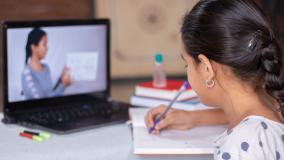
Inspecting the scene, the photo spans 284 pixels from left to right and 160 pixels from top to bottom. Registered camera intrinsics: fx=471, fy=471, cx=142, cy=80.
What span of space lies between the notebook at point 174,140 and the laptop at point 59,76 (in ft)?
0.50

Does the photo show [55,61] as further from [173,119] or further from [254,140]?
[254,140]

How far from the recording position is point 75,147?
44.7 inches

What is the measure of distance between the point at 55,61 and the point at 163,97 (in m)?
0.35

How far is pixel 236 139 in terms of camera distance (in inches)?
34.6

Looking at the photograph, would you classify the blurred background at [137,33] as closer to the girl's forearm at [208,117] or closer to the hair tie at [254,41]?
the girl's forearm at [208,117]

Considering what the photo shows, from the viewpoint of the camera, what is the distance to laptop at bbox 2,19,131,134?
1325mm

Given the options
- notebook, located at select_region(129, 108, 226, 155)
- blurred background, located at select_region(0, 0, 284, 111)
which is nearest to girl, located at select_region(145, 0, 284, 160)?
notebook, located at select_region(129, 108, 226, 155)

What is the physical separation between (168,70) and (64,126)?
2.75 m

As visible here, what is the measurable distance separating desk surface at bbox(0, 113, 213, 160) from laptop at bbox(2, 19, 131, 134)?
0.04 m

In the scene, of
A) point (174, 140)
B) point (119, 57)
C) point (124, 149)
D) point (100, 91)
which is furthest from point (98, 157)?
point (119, 57)

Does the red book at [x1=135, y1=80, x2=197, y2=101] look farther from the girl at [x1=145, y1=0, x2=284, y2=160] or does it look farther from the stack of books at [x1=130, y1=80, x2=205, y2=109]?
the girl at [x1=145, y1=0, x2=284, y2=160]

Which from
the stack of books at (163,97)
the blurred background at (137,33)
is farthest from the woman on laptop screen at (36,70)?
the blurred background at (137,33)

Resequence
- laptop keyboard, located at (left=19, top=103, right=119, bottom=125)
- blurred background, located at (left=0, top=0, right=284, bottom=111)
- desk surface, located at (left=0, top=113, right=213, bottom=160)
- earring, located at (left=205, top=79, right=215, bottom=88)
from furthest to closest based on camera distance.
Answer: blurred background, located at (left=0, top=0, right=284, bottom=111) < laptop keyboard, located at (left=19, top=103, right=119, bottom=125) < desk surface, located at (left=0, top=113, right=213, bottom=160) < earring, located at (left=205, top=79, right=215, bottom=88)

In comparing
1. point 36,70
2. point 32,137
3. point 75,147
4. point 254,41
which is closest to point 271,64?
point 254,41
